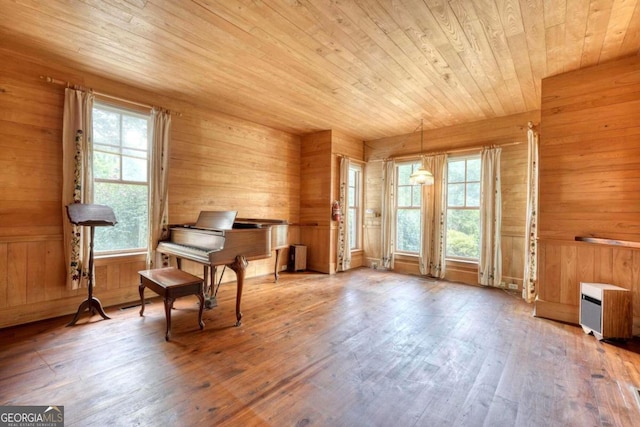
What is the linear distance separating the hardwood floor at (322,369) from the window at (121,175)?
891mm

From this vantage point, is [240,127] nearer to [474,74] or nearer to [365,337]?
[474,74]

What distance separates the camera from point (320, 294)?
164 inches

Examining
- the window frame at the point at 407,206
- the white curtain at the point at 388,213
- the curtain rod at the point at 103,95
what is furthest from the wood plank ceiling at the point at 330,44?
the white curtain at the point at 388,213

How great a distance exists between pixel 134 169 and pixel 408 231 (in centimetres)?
474

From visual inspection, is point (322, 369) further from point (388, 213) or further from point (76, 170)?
point (388, 213)

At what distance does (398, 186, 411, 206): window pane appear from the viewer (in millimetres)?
5793

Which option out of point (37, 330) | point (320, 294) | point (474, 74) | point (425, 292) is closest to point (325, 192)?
point (320, 294)

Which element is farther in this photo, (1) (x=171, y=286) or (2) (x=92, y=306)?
(2) (x=92, y=306)

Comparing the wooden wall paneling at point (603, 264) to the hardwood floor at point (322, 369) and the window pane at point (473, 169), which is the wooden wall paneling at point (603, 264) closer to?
the hardwood floor at point (322, 369)

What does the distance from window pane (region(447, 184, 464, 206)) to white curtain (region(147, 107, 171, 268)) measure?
4.62 m

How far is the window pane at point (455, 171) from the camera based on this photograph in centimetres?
515

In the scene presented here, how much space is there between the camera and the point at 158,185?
3.80 m

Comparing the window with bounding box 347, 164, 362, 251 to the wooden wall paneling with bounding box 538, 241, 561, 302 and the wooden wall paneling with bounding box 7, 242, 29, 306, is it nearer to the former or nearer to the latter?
the wooden wall paneling with bounding box 538, 241, 561, 302

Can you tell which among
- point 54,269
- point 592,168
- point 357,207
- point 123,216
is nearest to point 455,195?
point 357,207
